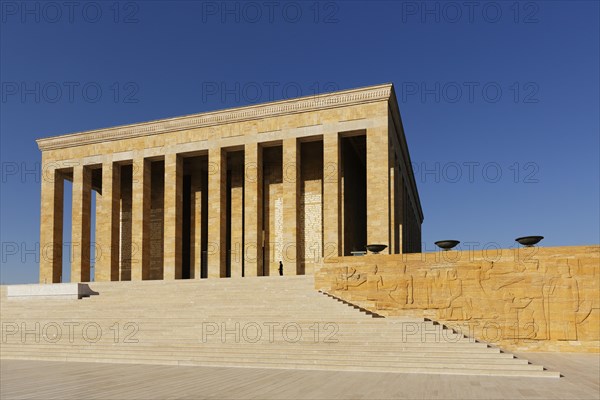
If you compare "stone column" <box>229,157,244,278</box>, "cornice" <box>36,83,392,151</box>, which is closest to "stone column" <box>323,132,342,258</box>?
"cornice" <box>36,83,392,151</box>

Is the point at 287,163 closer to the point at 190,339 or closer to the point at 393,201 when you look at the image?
the point at 393,201

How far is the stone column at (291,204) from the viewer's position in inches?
955

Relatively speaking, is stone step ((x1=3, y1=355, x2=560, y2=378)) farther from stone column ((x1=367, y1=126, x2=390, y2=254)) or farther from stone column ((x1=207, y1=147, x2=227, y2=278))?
stone column ((x1=207, y1=147, x2=227, y2=278))

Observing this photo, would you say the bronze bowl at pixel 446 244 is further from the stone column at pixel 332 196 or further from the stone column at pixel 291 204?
the stone column at pixel 291 204

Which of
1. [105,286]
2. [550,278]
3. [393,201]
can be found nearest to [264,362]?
[550,278]

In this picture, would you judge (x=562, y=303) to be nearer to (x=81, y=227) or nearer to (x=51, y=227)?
(x=81, y=227)

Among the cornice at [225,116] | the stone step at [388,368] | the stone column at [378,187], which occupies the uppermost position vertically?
the cornice at [225,116]

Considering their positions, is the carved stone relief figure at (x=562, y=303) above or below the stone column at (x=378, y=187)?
below

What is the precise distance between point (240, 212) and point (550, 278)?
17.6 metres

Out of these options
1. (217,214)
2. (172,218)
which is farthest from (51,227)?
(217,214)

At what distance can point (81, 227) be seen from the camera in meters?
29.0

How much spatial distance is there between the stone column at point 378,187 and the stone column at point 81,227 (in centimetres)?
1720

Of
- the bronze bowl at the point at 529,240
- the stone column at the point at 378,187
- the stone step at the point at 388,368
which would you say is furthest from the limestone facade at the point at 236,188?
the stone step at the point at 388,368

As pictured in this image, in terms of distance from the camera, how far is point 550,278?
567 inches
